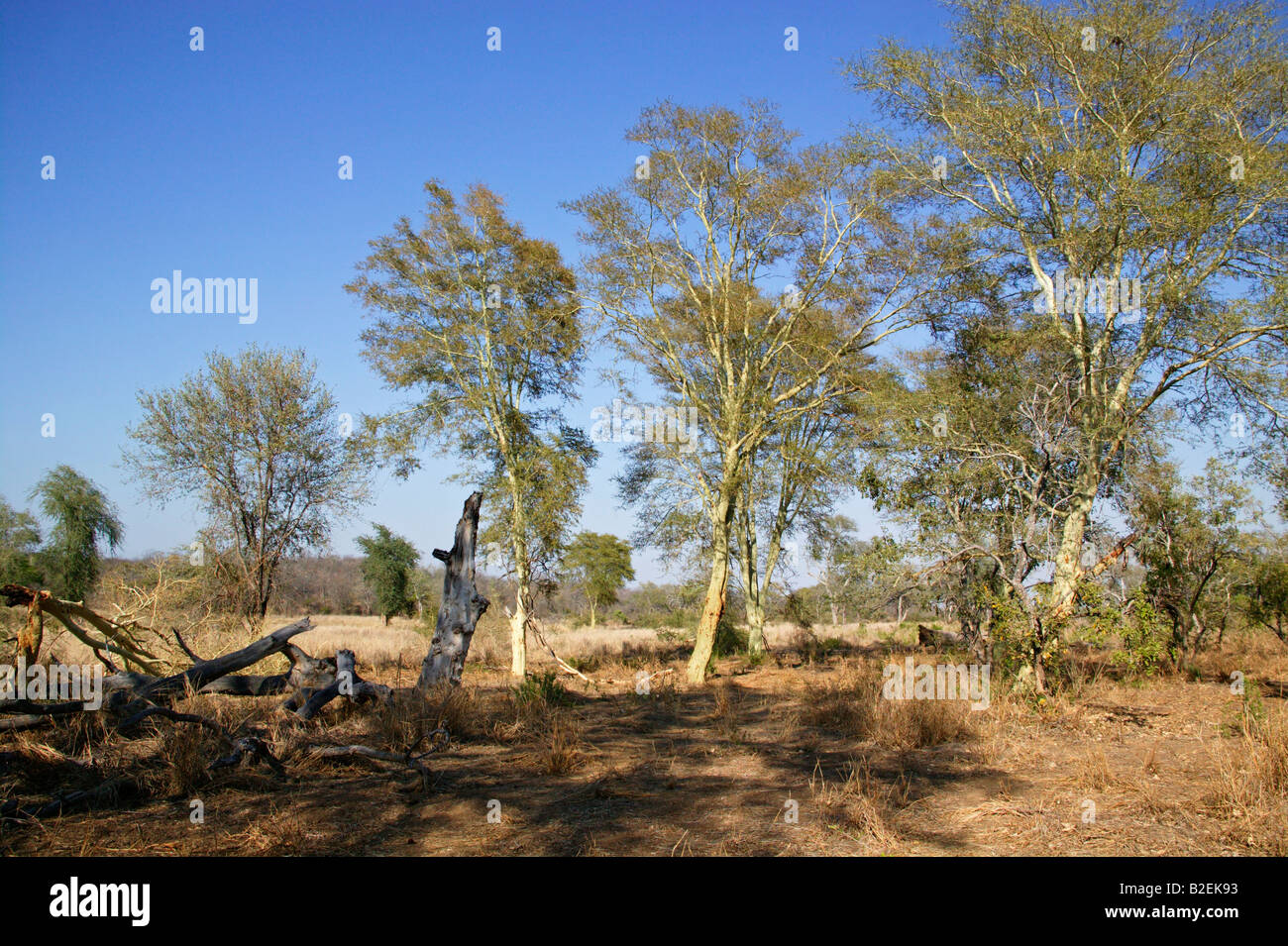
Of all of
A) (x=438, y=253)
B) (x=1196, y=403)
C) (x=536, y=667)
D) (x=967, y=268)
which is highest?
(x=438, y=253)

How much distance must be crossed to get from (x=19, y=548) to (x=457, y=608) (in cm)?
2317

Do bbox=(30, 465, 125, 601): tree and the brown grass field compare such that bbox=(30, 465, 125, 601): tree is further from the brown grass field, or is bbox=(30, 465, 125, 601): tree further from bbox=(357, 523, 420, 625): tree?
the brown grass field

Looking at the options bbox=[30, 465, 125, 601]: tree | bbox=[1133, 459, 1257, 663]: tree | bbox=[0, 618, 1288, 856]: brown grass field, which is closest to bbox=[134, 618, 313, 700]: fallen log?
bbox=[0, 618, 1288, 856]: brown grass field

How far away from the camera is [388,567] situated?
33875 mm

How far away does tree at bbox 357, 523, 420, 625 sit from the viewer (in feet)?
110

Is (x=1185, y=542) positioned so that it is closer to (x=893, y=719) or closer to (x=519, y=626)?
(x=893, y=719)

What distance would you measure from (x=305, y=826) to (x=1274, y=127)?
15071 mm

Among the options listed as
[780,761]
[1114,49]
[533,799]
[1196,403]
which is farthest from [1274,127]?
[533,799]

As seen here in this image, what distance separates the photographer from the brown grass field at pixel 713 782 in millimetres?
4980

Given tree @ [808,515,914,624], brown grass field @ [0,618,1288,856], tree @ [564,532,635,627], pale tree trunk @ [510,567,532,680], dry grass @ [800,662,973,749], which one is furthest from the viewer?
tree @ [564,532,635,627]

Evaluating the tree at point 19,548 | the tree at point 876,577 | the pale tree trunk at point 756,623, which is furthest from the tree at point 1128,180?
the tree at point 19,548

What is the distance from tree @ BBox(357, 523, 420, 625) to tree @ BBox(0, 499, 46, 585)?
11.3 meters
